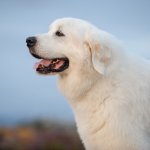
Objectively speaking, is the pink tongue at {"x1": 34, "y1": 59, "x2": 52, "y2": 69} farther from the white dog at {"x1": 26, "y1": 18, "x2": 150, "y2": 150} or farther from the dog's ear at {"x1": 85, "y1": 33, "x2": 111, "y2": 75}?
the dog's ear at {"x1": 85, "y1": 33, "x2": 111, "y2": 75}

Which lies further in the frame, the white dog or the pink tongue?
the pink tongue

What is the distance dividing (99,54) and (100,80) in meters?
0.44

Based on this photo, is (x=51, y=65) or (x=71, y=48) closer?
(x=71, y=48)

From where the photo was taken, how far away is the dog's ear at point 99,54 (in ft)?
23.1

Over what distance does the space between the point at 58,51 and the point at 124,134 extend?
60.7 inches

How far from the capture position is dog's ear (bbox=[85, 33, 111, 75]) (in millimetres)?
7043

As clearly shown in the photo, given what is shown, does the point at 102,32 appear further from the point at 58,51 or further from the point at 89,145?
the point at 89,145

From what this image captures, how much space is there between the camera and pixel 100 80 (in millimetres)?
7270

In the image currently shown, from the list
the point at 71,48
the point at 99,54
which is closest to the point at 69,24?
the point at 71,48

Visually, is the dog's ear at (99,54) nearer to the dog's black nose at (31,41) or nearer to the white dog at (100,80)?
the white dog at (100,80)

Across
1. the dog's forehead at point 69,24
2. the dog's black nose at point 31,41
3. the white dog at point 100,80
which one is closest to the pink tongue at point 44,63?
the white dog at point 100,80

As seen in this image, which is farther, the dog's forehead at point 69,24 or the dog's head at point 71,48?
the dog's forehead at point 69,24

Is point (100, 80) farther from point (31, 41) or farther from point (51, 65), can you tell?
point (31, 41)

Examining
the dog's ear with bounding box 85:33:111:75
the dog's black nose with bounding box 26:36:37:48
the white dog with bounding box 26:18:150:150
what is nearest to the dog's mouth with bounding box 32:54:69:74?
the white dog with bounding box 26:18:150:150
